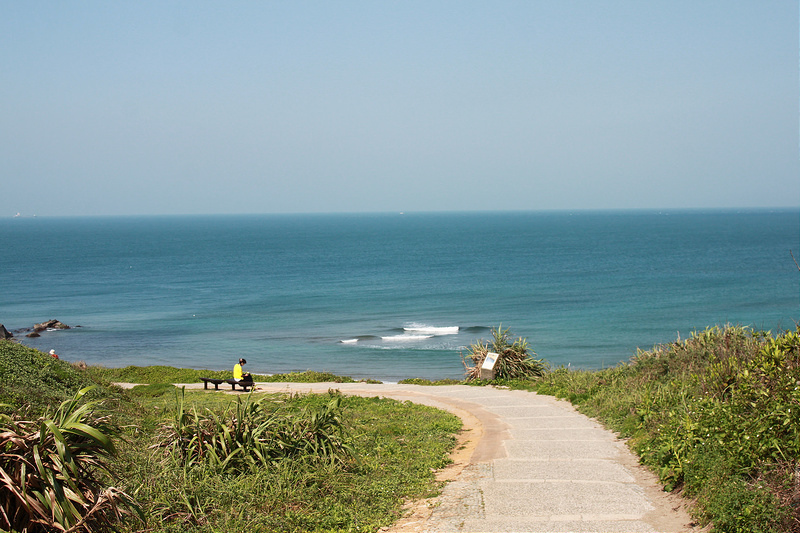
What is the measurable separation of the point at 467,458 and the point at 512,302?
47.7 meters

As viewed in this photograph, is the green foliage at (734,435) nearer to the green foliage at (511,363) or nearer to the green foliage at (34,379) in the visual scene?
the green foliage at (34,379)

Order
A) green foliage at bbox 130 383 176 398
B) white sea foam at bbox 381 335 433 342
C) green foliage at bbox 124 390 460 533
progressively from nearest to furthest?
green foliage at bbox 124 390 460 533 < green foliage at bbox 130 383 176 398 < white sea foam at bbox 381 335 433 342

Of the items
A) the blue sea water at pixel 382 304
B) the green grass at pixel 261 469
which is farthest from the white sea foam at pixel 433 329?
the green grass at pixel 261 469

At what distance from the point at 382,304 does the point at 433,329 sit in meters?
11.9

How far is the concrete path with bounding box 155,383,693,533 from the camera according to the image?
7.68m

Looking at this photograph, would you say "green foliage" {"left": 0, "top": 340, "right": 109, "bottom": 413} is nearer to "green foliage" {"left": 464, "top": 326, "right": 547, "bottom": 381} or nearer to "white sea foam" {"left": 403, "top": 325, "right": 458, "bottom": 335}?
"green foliage" {"left": 464, "top": 326, "right": 547, "bottom": 381}

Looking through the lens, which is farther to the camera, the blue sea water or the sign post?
the blue sea water

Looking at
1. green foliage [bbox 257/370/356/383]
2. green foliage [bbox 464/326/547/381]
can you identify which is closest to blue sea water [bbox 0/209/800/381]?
green foliage [bbox 464/326/547/381]

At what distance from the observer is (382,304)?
192 feet

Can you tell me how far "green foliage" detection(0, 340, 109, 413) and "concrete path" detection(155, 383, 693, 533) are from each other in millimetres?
6200

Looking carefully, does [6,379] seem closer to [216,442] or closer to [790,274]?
[216,442]

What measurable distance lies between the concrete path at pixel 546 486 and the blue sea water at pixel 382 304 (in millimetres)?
13547

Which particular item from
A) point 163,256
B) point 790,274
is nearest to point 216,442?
point 790,274

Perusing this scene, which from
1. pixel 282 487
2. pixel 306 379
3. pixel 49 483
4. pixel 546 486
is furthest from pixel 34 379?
pixel 306 379
